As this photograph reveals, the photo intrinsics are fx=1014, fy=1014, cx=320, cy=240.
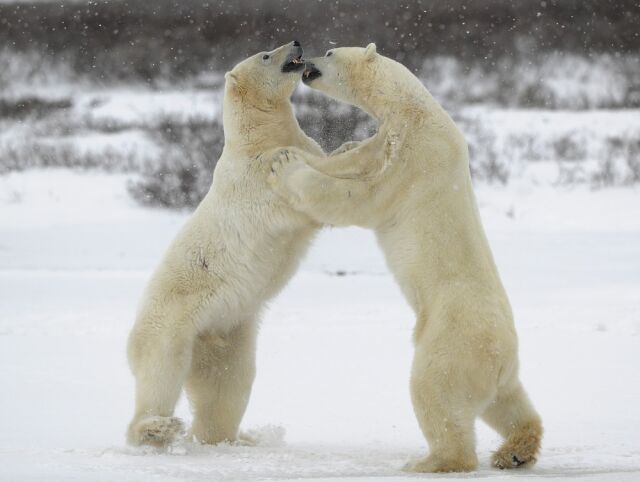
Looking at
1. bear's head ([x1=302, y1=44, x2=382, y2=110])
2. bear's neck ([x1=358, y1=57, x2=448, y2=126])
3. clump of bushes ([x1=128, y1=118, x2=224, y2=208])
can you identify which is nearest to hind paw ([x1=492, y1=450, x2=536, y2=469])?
bear's neck ([x1=358, y1=57, x2=448, y2=126])

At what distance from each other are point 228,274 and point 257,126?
61cm

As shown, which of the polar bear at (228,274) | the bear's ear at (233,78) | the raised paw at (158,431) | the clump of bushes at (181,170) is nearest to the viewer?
the raised paw at (158,431)

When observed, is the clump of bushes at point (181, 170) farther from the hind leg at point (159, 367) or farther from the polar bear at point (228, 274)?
the hind leg at point (159, 367)

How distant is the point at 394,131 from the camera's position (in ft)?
11.9

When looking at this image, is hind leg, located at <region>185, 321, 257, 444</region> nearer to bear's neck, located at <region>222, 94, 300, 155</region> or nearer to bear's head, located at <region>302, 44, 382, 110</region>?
Answer: bear's neck, located at <region>222, 94, 300, 155</region>

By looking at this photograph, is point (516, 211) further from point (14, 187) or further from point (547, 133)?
point (14, 187)

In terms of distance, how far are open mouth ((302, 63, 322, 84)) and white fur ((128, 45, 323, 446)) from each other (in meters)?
0.08

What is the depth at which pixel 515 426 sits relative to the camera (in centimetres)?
348

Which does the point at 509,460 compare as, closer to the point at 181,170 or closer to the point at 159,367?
the point at 159,367

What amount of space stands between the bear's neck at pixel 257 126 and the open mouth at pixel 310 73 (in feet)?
0.48

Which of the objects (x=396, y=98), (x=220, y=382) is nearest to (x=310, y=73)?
(x=396, y=98)

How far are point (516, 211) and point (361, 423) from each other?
7586 millimetres

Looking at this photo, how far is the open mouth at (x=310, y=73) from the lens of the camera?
157 inches

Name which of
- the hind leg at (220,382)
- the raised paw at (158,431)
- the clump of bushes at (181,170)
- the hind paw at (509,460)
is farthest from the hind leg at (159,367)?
the clump of bushes at (181,170)
